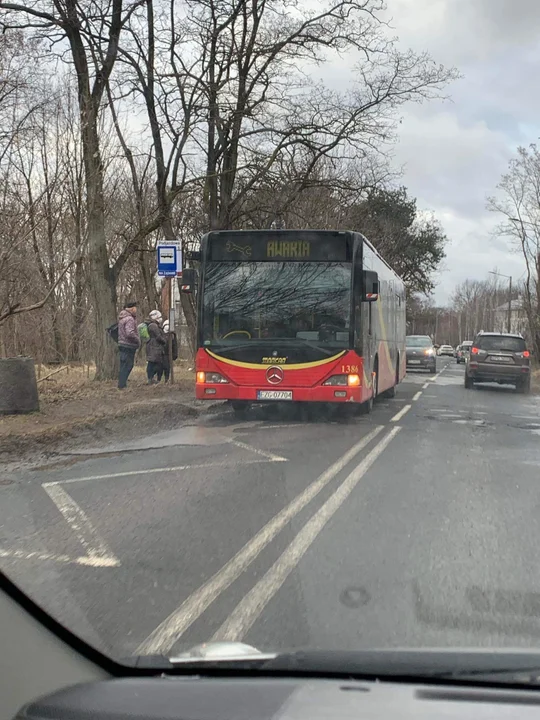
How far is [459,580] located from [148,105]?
60.2 feet

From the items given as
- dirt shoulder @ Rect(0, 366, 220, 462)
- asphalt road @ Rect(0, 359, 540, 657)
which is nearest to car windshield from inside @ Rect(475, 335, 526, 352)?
dirt shoulder @ Rect(0, 366, 220, 462)

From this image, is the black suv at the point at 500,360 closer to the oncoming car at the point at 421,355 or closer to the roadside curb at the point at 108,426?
the roadside curb at the point at 108,426

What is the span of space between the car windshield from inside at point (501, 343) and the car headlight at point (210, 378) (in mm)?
12702

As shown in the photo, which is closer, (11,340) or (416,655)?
(416,655)

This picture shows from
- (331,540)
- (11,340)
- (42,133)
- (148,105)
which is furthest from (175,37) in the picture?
(331,540)

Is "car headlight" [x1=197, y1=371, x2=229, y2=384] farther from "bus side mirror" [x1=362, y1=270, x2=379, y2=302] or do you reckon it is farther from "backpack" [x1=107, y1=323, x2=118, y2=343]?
"backpack" [x1=107, y1=323, x2=118, y2=343]

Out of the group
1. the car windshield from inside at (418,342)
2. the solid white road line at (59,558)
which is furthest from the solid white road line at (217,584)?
the car windshield from inside at (418,342)

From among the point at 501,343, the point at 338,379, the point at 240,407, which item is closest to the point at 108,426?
the point at 240,407

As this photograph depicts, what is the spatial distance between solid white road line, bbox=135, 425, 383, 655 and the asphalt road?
2 cm

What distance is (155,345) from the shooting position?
17844mm

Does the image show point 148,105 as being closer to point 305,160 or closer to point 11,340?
point 305,160

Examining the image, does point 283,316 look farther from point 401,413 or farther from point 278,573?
point 278,573

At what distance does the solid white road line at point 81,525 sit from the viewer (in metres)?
4.95

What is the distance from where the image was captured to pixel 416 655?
8.73 feet
